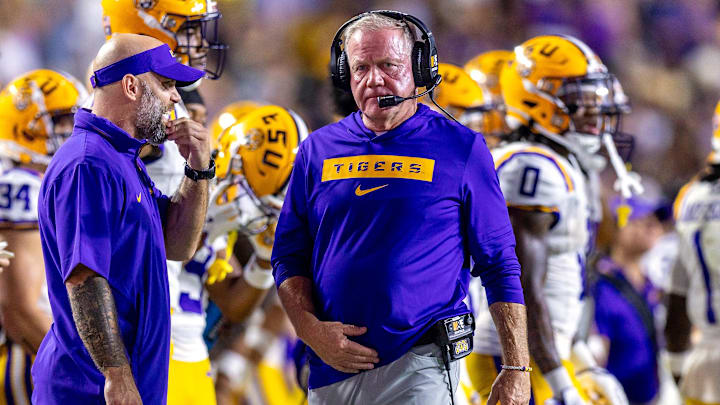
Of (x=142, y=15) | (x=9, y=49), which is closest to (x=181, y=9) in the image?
(x=142, y=15)

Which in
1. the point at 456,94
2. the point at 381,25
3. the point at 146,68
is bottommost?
the point at 456,94

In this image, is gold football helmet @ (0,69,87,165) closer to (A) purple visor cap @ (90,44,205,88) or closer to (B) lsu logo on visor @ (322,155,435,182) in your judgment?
(A) purple visor cap @ (90,44,205,88)

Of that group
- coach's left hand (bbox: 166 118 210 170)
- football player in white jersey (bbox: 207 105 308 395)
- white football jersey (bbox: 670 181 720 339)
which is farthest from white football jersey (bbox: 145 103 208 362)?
white football jersey (bbox: 670 181 720 339)

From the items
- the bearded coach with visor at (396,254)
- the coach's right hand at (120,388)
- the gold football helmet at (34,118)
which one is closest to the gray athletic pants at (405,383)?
the bearded coach with visor at (396,254)

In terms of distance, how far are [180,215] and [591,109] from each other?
2.87m

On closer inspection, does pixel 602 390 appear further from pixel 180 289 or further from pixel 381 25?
pixel 381 25

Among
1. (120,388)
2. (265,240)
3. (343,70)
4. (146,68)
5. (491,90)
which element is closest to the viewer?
(120,388)

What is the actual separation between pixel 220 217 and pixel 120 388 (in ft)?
8.62

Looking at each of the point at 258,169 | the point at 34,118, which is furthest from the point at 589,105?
the point at 34,118

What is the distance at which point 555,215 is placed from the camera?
557 cm

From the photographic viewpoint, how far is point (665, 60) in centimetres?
1490

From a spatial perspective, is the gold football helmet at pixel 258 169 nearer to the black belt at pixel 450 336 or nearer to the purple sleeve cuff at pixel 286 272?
the purple sleeve cuff at pixel 286 272

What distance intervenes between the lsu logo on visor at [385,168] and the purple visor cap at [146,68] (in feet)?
2.18

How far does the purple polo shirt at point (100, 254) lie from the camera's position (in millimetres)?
3602
